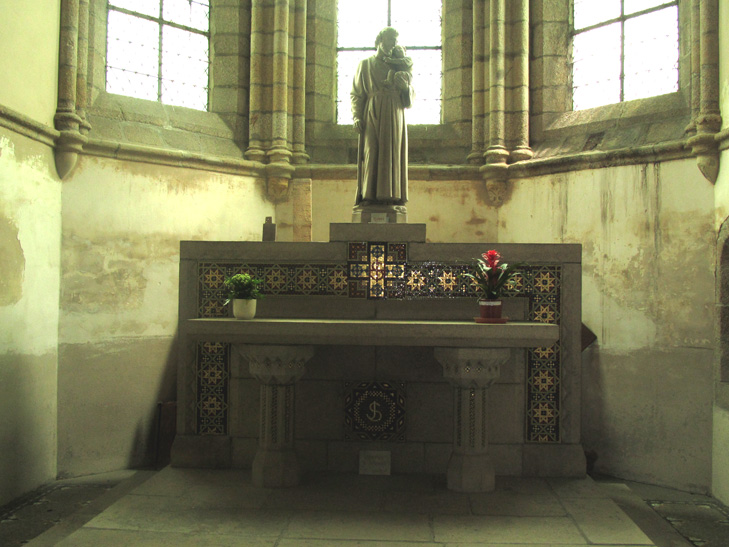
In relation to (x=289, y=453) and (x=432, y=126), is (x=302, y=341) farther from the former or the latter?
(x=432, y=126)

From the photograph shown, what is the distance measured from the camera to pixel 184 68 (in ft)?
33.0

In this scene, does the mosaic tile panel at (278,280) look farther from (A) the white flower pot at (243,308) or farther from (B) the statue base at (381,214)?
(B) the statue base at (381,214)

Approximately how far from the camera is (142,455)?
873 centimetres

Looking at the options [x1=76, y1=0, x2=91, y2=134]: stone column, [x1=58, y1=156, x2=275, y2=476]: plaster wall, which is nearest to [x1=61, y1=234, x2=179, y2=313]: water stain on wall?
[x1=58, y1=156, x2=275, y2=476]: plaster wall

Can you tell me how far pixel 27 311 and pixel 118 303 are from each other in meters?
1.25

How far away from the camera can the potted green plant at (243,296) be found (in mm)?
5618

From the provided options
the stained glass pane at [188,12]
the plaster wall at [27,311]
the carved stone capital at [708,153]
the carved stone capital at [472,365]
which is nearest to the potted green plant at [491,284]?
the carved stone capital at [472,365]

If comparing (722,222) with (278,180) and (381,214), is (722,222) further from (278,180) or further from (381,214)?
(278,180)

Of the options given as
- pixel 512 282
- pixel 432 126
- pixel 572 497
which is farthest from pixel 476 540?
pixel 432 126

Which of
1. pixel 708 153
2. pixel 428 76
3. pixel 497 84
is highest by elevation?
pixel 428 76

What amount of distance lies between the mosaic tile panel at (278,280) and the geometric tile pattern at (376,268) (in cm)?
10

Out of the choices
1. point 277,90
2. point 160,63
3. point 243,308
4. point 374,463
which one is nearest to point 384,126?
point 243,308

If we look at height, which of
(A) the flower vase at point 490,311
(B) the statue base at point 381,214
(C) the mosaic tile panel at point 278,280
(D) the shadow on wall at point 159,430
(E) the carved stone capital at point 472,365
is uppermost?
(B) the statue base at point 381,214

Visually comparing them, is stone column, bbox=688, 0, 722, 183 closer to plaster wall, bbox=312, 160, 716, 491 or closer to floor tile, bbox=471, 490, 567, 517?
plaster wall, bbox=312, 160, 716, 491
